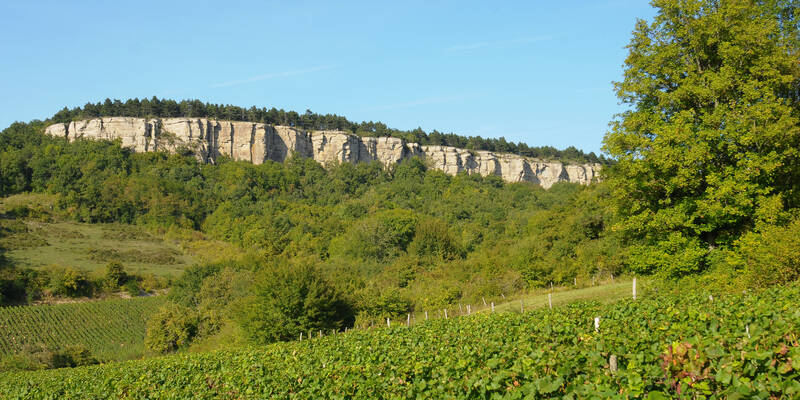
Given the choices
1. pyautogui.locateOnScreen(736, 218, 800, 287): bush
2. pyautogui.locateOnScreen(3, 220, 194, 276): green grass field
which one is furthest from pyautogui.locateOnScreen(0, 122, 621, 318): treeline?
pyautogui.locateOnScreen(736, 218, 800, 287): bush

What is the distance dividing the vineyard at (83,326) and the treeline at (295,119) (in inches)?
3329

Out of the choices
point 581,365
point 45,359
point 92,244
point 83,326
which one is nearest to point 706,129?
point 581,365

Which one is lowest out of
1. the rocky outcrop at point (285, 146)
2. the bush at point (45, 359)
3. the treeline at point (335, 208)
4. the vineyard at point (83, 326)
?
the vineyard at point (83, 326)

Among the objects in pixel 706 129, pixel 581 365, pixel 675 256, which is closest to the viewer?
pixel 581 365

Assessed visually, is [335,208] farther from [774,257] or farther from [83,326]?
[774,257]

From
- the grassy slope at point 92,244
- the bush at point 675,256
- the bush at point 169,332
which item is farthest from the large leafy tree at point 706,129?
the grassy slope at point 92,244

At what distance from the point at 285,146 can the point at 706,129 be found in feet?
437

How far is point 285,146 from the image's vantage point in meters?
142

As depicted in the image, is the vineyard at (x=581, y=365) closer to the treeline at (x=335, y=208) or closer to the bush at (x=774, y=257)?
the bush at (x=774, y=257)

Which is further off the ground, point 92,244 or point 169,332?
point 92,244

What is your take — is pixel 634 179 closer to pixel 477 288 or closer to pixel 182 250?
pixel 477 288

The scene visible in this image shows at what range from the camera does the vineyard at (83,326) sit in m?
51.7

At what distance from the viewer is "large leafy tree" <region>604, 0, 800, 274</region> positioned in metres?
15.6

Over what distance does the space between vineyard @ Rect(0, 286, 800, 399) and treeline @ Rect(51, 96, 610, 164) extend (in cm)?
13337
